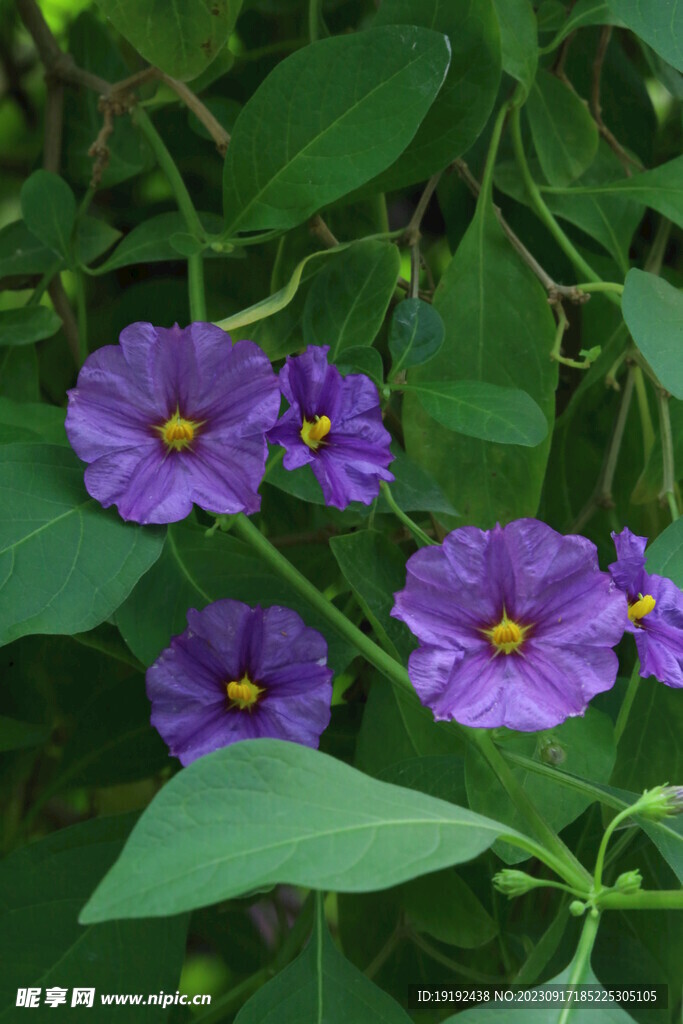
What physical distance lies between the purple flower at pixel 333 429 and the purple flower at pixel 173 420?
0.02m

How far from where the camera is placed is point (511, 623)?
1.80ft

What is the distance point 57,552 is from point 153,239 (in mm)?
293

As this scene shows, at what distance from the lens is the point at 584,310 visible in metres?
0.80

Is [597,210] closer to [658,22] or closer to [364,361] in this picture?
[658,22]

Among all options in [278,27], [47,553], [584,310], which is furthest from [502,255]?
[47,553]

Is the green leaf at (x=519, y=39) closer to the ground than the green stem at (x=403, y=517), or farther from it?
farther from it

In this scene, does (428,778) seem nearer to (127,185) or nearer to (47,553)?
(47,553)

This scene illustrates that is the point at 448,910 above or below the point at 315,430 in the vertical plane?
below

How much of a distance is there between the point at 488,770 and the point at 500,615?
0.08 m

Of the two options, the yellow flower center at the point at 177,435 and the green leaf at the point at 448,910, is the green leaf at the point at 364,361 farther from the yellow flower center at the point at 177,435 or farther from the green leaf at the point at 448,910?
the green leaf at the point at 448,910

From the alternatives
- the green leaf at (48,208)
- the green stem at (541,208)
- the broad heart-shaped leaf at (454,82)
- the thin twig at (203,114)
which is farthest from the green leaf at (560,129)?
the green leaf at (48,208)

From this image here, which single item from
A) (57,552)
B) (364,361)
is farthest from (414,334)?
(57,552)

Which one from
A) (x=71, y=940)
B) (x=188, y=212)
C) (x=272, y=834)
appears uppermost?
(x=188, y=212)

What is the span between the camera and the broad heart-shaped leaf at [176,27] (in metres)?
0.62
